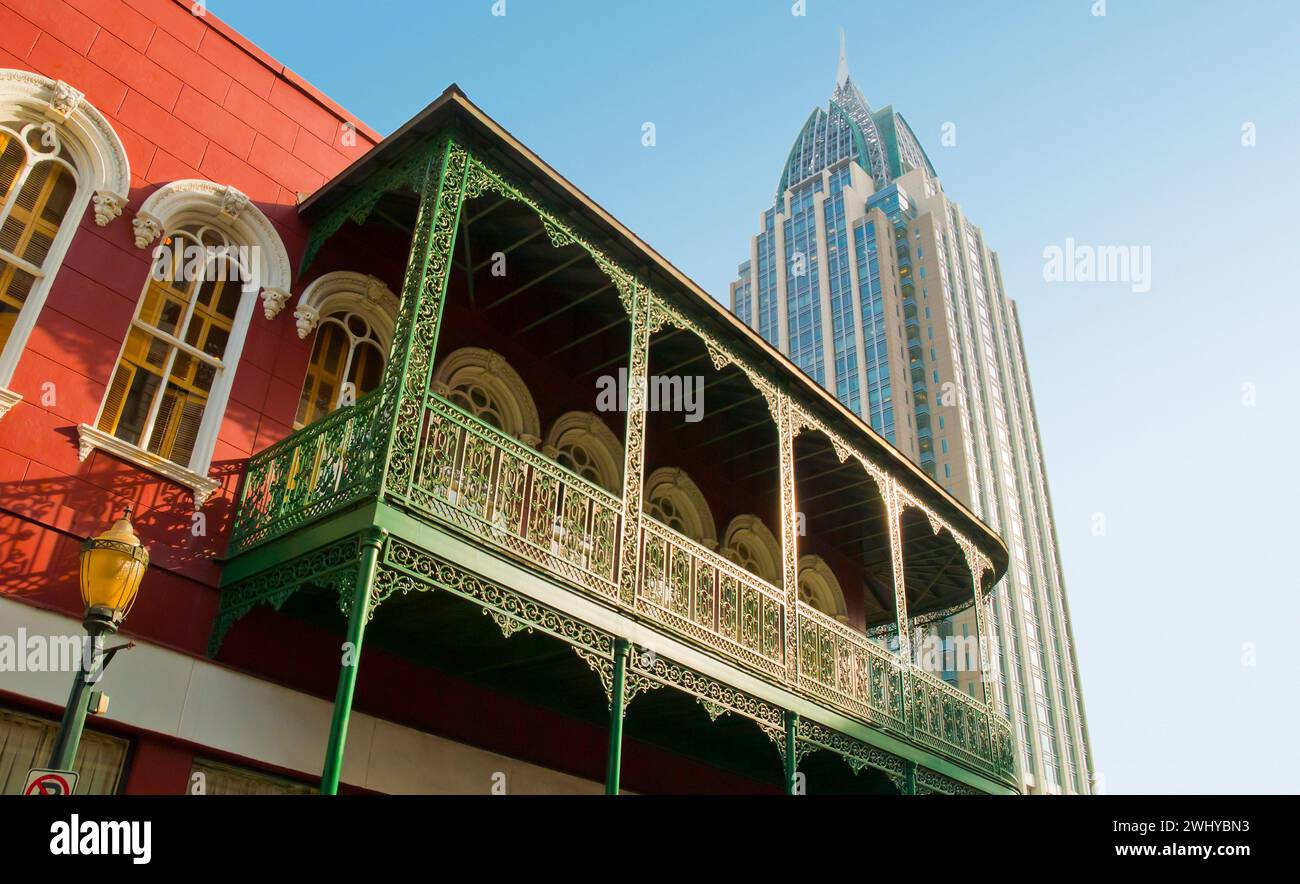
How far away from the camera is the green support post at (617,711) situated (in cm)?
817

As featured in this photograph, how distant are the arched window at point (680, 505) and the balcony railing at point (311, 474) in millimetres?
5838

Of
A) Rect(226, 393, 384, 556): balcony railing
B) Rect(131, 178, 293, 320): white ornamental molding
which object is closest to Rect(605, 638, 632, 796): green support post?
Rect(226, 393, 384, 556): balcony railing

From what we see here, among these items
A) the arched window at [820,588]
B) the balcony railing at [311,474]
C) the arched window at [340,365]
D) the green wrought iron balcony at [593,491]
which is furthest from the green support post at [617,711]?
the arched window at [820,588]

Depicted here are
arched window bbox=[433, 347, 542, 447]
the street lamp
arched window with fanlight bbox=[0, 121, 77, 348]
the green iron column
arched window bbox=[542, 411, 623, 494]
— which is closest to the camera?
the street lamp

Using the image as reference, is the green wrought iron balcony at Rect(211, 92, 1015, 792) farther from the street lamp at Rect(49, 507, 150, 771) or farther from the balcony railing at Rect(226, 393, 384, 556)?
the street lamp at Rect(49, 507, 150, 771)

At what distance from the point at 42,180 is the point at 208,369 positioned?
79.8 inches

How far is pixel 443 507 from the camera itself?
25.0 ft

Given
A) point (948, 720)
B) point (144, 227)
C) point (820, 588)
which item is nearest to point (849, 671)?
point (948, 720)

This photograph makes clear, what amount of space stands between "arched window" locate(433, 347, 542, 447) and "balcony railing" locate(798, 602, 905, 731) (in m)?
3.84

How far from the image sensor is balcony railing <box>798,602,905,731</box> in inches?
437
